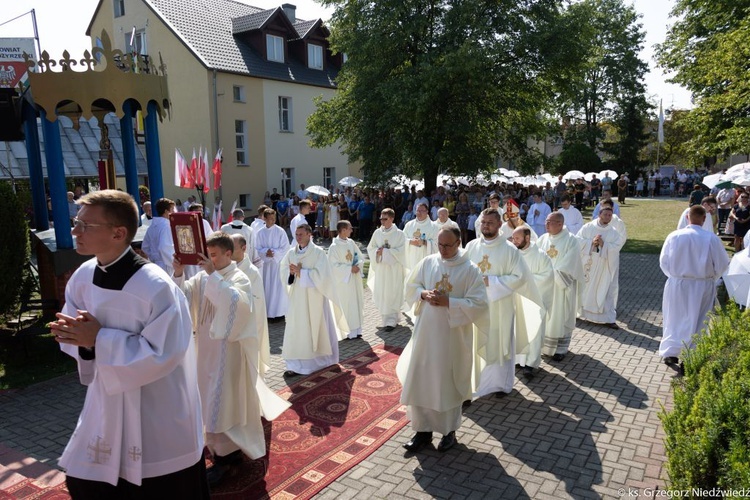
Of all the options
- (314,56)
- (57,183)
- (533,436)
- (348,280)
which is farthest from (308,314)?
(314,56)

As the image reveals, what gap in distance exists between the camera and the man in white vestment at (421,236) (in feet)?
37.6

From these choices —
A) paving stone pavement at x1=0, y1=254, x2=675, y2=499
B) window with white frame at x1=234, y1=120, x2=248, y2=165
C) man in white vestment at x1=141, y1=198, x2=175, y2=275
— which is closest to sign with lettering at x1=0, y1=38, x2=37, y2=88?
window with white frame at x1=234, y1=120, x2=248, y2=165

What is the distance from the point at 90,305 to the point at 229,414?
83.7 inches

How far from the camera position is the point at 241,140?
27688mm

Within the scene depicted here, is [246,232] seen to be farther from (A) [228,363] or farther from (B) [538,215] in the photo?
(B) [538,215]

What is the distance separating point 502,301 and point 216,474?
3727mm

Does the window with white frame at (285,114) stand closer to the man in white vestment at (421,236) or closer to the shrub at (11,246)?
the man in white vestment at (421,236)

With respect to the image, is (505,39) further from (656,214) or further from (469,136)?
(656,214)

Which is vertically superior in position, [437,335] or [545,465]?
[437,335]

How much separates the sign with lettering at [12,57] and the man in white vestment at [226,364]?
836 inches

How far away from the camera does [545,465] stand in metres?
5.04

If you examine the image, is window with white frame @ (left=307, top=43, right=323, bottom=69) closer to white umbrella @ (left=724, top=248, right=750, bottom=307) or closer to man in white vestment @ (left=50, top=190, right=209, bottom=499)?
white umbrella @ (left=724, top=248, right=750, bottom=307)

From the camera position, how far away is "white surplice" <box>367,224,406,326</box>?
33.2 ft

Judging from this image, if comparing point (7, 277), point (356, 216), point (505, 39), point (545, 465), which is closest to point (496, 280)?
point (545, 465)
